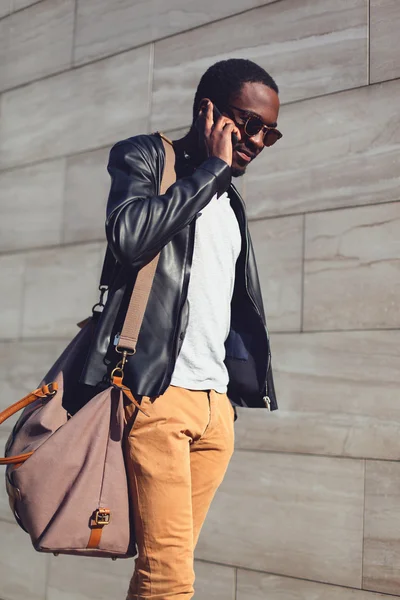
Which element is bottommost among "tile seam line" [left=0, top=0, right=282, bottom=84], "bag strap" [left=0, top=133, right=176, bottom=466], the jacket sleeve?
"bag strap" [left=0, top=133, right=176, bottom=466]

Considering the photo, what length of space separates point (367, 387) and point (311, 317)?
1.59ft

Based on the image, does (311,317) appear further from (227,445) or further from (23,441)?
(23,441)

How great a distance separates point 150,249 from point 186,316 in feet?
0.83

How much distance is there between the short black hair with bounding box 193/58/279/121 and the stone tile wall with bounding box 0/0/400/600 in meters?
1.65

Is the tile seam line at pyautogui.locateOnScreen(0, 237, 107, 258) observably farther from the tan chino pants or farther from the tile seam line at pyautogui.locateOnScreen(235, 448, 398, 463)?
the tan chino pants

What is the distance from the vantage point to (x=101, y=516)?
2.75 m

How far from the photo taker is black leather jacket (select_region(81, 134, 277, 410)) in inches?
109

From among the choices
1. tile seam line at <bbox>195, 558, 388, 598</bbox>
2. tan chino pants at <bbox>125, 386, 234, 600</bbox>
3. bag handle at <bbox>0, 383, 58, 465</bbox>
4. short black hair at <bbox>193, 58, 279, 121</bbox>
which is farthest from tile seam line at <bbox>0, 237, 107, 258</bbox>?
tan chino pants at <bbox>125, 386, 234, 600</bbox>

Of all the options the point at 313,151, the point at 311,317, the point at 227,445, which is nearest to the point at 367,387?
the point at 311,317

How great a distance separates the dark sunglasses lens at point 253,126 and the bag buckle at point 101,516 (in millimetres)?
1269

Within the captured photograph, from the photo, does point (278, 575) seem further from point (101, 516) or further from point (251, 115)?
point (251, 115)

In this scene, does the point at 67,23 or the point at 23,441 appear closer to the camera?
the point at 23,441

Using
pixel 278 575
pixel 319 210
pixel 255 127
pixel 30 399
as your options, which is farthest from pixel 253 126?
pixel 278 575

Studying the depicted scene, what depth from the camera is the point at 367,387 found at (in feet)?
15.1
